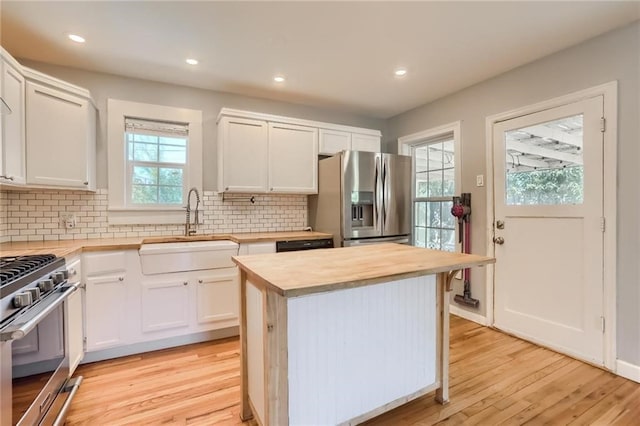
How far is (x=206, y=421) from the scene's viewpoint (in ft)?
5.50

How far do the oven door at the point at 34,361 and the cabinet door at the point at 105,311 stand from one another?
0.61m

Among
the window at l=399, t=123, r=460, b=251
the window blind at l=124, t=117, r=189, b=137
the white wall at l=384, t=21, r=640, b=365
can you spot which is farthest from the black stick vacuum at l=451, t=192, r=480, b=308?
the window blind at l=124, t=117, r=189, b=137

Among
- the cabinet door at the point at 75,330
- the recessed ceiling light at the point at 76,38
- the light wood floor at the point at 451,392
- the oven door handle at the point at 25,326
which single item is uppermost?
the recessed ceiling light at the point at 76,38

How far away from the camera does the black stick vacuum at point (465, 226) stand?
3.12 meters

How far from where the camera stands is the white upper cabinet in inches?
121

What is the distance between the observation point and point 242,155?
3129 mm

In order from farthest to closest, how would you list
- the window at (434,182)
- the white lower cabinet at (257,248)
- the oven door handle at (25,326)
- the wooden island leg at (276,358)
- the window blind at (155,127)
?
the window at (434,182)
the window blind at (155,127)
the white lower cabinet at (257,248)
the wooden island leg at (276,358)
the oven door handle at (25,326)

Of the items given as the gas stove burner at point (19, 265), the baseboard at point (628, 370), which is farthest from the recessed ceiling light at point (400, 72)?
the gas stove burner at point (19, 265)

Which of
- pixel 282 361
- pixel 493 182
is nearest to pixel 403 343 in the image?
pixel 282 361

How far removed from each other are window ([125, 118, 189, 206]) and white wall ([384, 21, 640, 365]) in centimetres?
308

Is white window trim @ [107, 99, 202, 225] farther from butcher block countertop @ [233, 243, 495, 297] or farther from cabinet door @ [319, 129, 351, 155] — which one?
butcher block countertop @ [233, 243, 495, 297]

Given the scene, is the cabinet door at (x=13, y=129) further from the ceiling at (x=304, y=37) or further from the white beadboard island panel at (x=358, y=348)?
the white beadboard island panel at (x=358, y=348)

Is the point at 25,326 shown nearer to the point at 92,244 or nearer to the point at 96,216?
the point at 92,244

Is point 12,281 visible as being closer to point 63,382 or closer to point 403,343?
point 63,382
